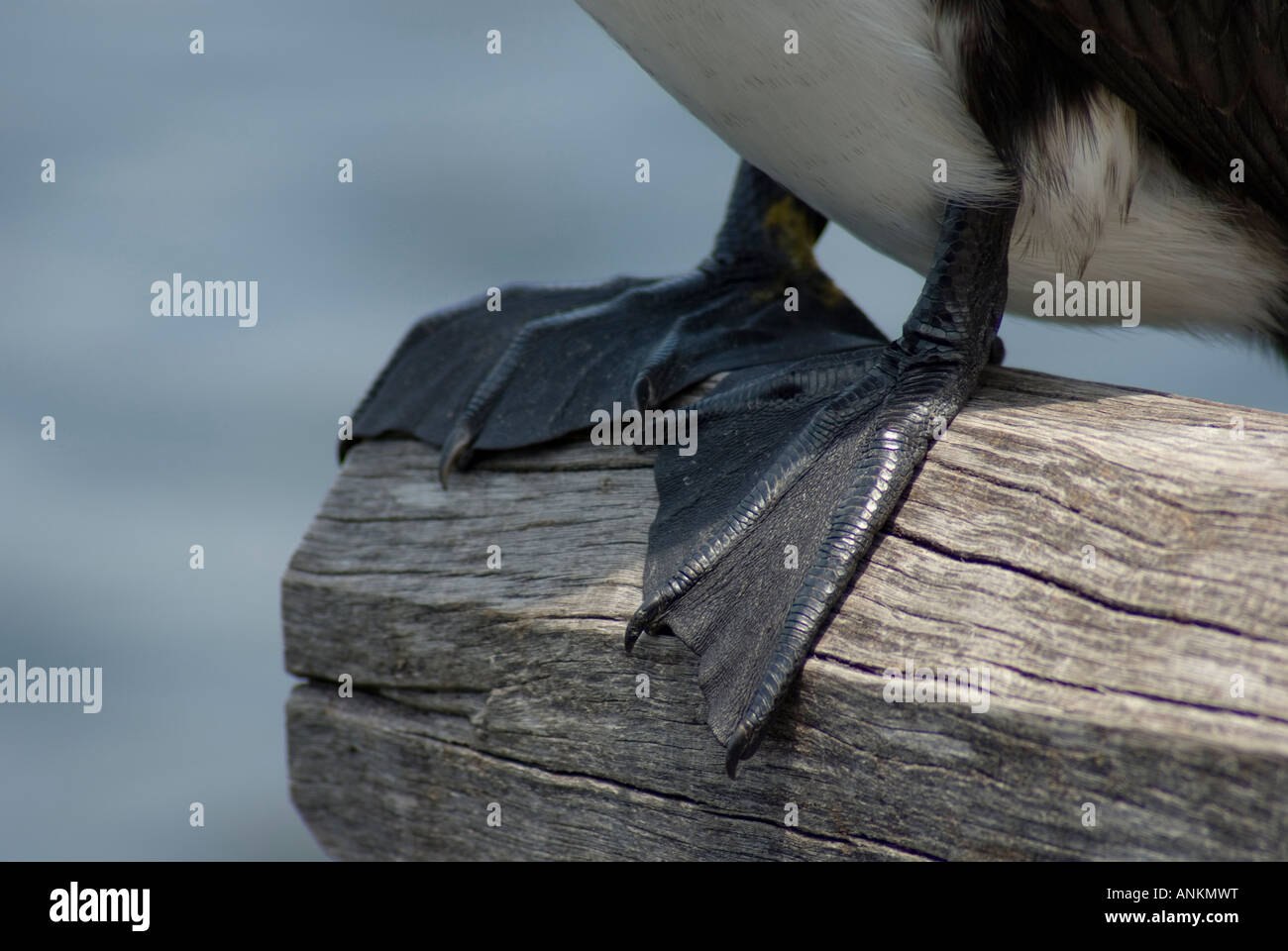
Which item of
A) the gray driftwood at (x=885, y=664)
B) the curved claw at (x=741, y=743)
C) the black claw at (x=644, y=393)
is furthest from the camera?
the black claw at (x=644, y=393)

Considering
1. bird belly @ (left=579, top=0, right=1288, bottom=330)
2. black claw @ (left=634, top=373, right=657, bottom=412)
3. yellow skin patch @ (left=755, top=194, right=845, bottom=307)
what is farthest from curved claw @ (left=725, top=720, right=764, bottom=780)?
yellow skin patch @ (left=755, top=194, right=845, bottom=307)

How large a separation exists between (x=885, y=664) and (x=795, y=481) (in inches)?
10.9

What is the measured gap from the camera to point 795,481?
1.38 m

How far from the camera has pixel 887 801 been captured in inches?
44.8

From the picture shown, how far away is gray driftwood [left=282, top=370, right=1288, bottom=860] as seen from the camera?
994 millimetres

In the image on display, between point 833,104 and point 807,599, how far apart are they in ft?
1.74

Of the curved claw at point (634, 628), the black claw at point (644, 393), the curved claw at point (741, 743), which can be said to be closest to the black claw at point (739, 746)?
the curved claw at point (741, 743)

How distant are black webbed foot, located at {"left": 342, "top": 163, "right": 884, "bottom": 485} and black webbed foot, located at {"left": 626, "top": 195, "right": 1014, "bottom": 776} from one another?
5.5 inches

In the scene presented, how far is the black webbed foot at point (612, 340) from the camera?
1675 mm

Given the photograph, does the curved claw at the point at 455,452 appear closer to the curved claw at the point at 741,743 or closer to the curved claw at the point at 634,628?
the curved claw at the point at 634,628

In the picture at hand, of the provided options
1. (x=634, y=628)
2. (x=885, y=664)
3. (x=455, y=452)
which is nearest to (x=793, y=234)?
(x=455, y=452)

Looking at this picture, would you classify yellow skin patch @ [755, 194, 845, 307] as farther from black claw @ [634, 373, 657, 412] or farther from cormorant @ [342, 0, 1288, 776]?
black claw @ [634, 373, 657, 412]
